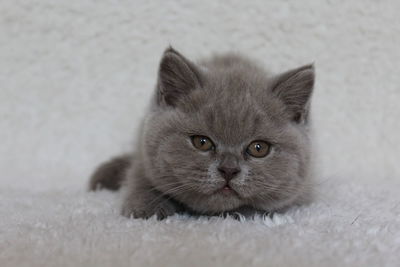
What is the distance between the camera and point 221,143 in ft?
3.82

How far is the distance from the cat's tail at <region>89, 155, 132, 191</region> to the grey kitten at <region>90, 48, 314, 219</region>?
384mm

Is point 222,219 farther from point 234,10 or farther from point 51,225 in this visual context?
point 234,10

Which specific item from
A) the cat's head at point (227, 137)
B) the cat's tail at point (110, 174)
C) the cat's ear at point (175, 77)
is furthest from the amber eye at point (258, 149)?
the cat's tail at point (110, 174)

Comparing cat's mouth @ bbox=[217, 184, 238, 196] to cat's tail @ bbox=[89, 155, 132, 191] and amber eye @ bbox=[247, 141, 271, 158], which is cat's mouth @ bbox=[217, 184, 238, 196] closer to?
amber eye @ bbox=[247, 141, 271, 158]

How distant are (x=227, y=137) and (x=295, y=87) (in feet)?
0.86

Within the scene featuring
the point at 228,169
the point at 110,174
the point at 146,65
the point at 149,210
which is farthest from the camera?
the point at 146,65

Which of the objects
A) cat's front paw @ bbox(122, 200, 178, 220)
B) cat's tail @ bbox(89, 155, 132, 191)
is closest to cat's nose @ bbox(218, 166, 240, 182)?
cat's front paw @ bbox(122, 200, 178, 220)

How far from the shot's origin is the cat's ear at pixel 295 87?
4.18ft

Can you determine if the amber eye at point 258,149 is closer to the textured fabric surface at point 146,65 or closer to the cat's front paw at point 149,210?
the cat's front paw at point 149,210

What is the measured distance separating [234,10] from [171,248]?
150cm

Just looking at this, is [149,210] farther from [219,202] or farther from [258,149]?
[258,149]

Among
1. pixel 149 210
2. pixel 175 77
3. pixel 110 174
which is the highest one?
pixel 175 77

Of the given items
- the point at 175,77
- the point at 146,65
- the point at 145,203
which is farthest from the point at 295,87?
the point at 146,65

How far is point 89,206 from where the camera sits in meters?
1.36
